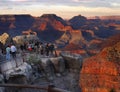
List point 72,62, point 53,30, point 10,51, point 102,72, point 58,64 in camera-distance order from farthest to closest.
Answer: point 53,30 < point 102,72 < point 72,62 < point 58,64 < point 10,51

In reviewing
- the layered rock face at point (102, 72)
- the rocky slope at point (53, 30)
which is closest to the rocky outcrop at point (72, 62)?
the layered rock face at point (102, 72)

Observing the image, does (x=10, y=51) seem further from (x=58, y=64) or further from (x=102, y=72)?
(x=102, y=72)

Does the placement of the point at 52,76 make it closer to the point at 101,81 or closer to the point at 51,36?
the point at 101,81

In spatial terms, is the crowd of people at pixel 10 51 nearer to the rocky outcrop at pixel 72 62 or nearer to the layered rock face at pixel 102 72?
the rocky outcrop at pixel 72 62

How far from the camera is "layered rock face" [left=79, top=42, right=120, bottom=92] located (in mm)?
38938

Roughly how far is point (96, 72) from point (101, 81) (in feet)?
6.41

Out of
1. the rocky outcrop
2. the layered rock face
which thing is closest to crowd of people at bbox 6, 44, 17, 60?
the rocky outcrop

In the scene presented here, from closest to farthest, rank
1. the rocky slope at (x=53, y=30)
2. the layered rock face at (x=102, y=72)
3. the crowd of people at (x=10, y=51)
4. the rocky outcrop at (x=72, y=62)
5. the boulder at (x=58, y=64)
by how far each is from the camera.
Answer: the crowd of people at (x=10, y=51) → the boulder at (x=58, y=64) → the rocky outcrop at (x=72, y=62) → the layered rock face at (x=102, y=72) → the rocky slope at (x=53, y=30)

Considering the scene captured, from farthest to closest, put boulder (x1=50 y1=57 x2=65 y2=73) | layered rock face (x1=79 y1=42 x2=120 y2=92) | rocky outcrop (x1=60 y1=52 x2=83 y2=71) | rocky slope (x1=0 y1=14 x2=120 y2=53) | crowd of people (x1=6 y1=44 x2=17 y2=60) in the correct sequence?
rocky slope (x1=0 y1=14 x2=120 y2=53), layered rock face (x1=79 y1=42 x2=120 y2=92), rocky outcrop (x1=60 y1=52 x2=83 y2=71), boulder (x1=50 y1=57 x2=65 y2=73), crowd of people (x1=6 y1=44 x2=17 y2=60)

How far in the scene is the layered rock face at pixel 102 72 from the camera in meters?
38.9

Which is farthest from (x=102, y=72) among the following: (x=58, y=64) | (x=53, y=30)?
(x=53, y=30)

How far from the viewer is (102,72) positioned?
40375 mm

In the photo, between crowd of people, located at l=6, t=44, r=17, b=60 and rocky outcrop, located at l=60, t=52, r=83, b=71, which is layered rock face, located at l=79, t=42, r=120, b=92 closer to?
rocky outcrop, located at l=60, t=52, r=83, b=71

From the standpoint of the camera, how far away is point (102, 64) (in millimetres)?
40656
